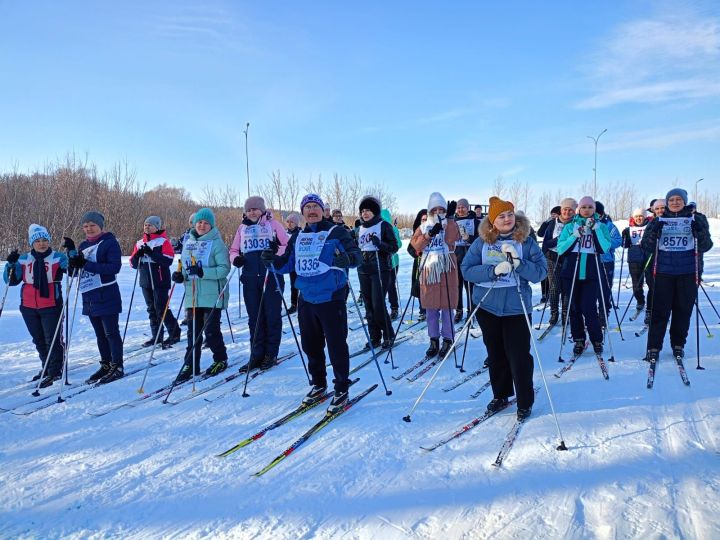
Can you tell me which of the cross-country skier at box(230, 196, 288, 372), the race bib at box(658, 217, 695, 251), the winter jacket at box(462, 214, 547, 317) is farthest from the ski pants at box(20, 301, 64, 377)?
the race bib at box(658, 217, 695, 251)

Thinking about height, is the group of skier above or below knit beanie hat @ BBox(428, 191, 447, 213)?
below

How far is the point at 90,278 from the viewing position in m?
5.20

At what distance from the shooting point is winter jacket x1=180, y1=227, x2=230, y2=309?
5.24 m

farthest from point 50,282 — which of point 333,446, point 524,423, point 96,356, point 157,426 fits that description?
point 524,423

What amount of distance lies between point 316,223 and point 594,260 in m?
3.49

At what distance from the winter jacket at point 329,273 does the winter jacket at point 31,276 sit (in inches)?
121

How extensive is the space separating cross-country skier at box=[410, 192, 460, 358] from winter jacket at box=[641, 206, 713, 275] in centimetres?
212

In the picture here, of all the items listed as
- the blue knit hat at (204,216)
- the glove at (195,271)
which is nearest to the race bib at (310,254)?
the glove at (195,271)

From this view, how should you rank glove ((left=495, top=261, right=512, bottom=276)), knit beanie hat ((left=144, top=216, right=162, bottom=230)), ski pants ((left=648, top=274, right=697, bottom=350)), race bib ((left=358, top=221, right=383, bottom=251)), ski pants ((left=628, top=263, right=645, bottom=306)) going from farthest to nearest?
ski pants ((left=628, top=263, right=645, bottom=306)) → knit beanie hat ((left=144, top=216, right=162, bottom=230)) → race bib ((left=358, top=221, right=383, bottom=251)) → ski pants ((left=648, top=274, right=697, bottom=350)) → glove ((left=495, top=261, right=512, bottom=276))

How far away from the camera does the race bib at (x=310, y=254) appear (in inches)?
156

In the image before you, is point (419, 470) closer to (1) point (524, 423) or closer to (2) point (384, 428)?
(2) point (384, 428)

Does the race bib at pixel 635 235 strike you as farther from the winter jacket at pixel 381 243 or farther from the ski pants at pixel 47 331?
the ski pants at pixel 47 331

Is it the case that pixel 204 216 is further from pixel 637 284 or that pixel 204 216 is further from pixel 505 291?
pixel 637 284

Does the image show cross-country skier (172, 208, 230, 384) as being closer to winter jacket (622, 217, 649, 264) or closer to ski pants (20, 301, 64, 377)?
ski pants (20, 301, 64, 377)
